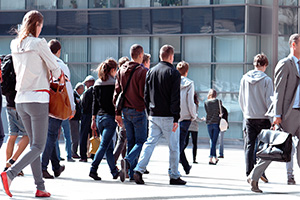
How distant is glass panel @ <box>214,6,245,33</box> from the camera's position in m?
24.7

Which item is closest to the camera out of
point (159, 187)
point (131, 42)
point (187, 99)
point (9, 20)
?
point (159, 187)

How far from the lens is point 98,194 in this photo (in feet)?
28.9

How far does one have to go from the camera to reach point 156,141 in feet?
33.9

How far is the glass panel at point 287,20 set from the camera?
84.3 feet

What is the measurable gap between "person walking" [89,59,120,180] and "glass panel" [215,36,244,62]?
14546 millimetres

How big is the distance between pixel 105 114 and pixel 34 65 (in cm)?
286

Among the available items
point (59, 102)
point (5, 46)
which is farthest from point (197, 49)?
point (59, 102)

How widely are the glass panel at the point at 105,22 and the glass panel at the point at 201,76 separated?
128 inches

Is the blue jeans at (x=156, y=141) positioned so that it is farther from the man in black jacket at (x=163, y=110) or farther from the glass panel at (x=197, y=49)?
the glass panel at (x=197, y=49)

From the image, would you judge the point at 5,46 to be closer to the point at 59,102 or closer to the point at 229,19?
the point at 229,19

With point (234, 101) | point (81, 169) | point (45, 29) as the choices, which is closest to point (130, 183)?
point (81, 169)

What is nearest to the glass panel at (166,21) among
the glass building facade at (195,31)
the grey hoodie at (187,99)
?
the glass building facade at (195,31)

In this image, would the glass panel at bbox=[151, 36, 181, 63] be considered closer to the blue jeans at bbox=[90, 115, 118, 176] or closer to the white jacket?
the blue jeans at bbox=[90, 115, 118, 176]

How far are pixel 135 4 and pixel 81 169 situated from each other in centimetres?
1390
